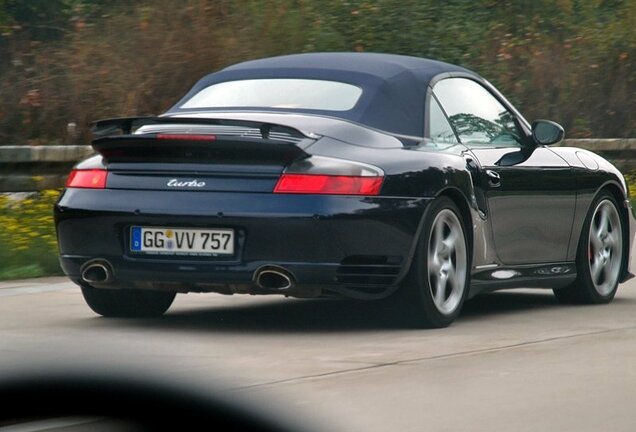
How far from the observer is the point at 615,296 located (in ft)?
32.3

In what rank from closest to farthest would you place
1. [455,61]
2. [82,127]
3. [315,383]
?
[315,383]
[82,127]
[455,61]

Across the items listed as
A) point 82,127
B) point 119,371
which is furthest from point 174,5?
point 119,371

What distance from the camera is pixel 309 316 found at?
8258 millimetres

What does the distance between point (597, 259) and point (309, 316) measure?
1.96 meters

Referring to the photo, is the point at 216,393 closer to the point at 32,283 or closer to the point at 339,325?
the point at 339,325

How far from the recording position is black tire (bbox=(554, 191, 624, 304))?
907 cm

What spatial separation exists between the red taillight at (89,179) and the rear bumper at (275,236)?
Result: 109mm

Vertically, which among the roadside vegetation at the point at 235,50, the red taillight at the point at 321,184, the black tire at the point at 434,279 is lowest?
the roadside vegetation at the point at 235,50

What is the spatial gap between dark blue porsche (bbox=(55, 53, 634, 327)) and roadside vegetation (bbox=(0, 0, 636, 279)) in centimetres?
292

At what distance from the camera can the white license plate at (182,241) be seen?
7.20 metres

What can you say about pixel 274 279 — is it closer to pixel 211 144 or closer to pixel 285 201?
pixel 285 201

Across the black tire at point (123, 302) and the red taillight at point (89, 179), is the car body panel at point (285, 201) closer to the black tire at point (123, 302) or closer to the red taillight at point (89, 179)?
the red taillight at point (89, 179)

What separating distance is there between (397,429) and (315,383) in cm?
90

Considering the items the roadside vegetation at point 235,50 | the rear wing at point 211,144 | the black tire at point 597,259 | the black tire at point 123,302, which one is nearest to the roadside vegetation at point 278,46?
the roadside vegetation at point 235,50
